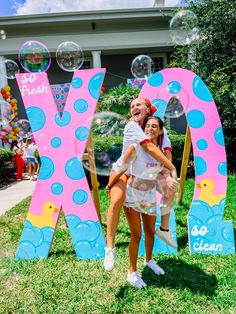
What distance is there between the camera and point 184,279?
3146 mm

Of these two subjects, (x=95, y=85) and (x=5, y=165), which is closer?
(x=95, y=85)

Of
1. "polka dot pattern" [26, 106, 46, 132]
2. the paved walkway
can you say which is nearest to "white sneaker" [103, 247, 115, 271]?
"polka dot pattern" [26, 106, 46, 132]

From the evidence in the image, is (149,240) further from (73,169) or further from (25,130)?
(25,130)

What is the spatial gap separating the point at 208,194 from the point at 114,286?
1.55 metres

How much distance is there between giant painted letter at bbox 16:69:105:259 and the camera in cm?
385

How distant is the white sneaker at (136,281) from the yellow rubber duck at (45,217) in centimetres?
123

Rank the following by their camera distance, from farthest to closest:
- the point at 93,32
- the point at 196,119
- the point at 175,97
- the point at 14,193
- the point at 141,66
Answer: the point at 93,32 < the point at 14,193 < the point at 141,66 < the point at 175,97 < the point at 196,119

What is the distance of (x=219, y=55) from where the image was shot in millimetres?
9758

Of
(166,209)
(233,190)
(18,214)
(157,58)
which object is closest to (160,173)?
(166,209)

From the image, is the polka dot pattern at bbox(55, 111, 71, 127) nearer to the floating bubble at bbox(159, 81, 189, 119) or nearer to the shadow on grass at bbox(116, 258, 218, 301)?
the floating bubble at bbox(159, 81, 189, 119)

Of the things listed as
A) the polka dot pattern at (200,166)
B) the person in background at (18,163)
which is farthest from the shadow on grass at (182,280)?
the person in background at (18,163)

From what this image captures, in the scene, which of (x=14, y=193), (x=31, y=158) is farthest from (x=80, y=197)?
(x=31, y=158)

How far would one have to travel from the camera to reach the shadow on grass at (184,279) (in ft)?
9.83

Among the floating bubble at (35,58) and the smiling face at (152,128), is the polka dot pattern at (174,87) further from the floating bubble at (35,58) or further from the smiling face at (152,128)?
the floating bubble at (35,58)
